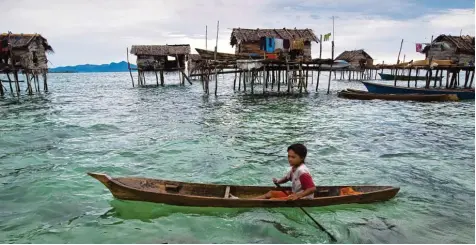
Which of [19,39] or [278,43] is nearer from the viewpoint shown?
[19,39]

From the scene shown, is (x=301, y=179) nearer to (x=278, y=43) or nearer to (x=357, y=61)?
(x=278, y=43)

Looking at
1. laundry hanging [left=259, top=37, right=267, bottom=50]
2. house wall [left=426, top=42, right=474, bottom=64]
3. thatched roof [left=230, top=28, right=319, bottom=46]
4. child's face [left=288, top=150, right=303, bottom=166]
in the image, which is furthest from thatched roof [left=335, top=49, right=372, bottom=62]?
child's face [left=288, top=150, right=303, bottom=166]

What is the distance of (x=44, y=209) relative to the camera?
680 centimetres

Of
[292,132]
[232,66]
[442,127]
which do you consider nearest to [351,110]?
Answer: [442,127]

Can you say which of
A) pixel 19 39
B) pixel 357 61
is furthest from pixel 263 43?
pixel 357 61

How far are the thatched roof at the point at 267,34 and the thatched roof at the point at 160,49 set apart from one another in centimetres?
794

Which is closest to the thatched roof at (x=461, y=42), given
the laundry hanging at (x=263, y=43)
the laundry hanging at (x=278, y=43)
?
the laundry hanging at (x=278, y=43)

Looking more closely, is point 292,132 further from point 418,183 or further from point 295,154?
point 295,154

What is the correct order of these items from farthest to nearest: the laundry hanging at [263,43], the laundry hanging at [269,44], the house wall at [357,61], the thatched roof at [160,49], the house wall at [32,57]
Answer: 1. the house wall at [357,61]
2. the thatched roof at [160,49]
3. the laundry hanging at [263,43]
4. the laundry hanging at [269,44]
5. the house wall at [32,57]

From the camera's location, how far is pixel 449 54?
34.0m

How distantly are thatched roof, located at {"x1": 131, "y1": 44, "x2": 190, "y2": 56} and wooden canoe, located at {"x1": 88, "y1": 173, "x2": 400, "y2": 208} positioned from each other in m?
35.3

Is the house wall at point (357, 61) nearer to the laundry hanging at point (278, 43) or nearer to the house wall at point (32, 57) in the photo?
the laundry hanging at point (278, 43)

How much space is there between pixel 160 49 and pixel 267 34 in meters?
13.5

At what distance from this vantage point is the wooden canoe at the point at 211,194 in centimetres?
614
